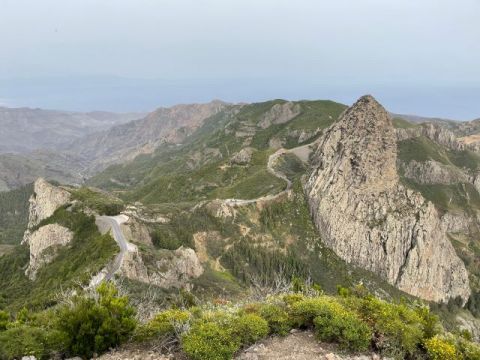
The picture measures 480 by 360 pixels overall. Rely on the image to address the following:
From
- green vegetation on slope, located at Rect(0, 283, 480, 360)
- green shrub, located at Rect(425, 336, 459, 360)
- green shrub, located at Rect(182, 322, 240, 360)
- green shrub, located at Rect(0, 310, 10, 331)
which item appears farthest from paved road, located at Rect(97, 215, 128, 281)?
green shrub, located at Rect(425, 336, 459, 360)

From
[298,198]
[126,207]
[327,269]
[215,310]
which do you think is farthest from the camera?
[298,198]

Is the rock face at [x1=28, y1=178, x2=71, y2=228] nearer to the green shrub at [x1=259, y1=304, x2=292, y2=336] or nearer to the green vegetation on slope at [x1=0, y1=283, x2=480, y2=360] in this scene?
the green vegetation on slope at [x1=0, y1=283, x2=480, y2=360]

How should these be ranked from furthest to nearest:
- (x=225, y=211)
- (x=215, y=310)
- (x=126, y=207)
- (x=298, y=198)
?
(x=298, y=198) → (x=225, y=211) → (x=126, y=207) → (x=215, y=310)

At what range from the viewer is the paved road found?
85637 mm

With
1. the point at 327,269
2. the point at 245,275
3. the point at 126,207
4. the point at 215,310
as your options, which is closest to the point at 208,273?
the point at 245,275

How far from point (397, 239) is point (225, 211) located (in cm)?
7494

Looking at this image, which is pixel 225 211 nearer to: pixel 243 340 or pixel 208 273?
pixel 208 273

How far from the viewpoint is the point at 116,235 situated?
105 meters

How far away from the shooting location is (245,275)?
139 m

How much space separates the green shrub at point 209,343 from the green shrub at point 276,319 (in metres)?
2.91

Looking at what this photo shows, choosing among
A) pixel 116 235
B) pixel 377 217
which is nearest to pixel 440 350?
pixel 116 235

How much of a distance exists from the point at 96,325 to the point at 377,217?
6737 inches

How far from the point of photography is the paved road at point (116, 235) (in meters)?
85.6

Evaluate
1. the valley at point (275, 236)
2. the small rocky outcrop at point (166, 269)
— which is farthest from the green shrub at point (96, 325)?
the valley at point (275, 236)
